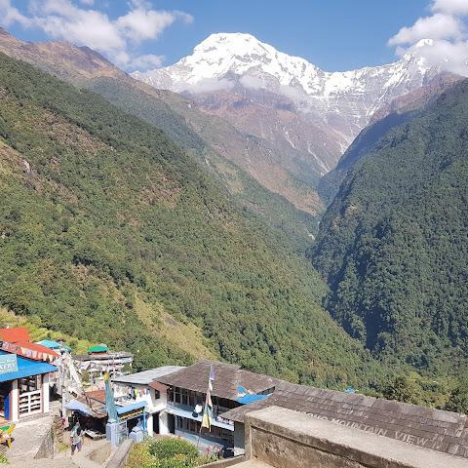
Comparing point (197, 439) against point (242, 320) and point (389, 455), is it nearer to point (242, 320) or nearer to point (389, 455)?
point (389, 455)

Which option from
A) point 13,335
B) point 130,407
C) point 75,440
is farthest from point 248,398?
point 13,335

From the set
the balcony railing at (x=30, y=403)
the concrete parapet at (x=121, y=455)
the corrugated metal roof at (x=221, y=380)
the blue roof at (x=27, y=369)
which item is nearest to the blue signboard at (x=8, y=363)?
the blue roof at (x=27, y=369)

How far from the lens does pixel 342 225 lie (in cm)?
17362

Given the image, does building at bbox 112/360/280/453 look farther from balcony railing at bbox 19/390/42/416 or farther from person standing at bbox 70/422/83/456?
balcony railing at bbox 19/390/42/416

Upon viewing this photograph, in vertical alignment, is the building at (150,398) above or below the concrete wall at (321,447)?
below

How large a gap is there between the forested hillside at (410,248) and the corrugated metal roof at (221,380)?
7336 centimetres

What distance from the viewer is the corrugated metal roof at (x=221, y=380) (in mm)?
23594

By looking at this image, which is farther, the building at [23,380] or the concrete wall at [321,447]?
the building at [23,380]

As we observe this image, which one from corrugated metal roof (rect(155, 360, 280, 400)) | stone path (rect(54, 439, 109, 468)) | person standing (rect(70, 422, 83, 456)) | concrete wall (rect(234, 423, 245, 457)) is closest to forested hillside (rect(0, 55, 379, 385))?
corrugated metal roof (rect(155, 360, 280, 400))

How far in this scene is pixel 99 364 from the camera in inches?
1394

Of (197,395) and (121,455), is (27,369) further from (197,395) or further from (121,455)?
(197,395)

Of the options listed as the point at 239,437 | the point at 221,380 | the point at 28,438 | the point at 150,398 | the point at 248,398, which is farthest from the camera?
the point at 150,398

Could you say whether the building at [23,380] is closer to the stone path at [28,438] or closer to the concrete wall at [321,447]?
the stone path at [28,438]

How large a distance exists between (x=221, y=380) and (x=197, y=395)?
1.86 m
